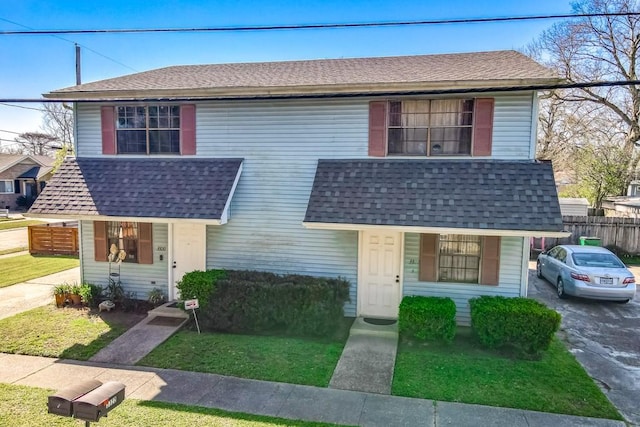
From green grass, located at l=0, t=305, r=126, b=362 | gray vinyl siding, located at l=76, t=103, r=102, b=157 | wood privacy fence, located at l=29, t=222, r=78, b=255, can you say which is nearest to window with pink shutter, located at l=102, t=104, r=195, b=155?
gray vinyl siding, located at l=76, t=103, r=102, b=157

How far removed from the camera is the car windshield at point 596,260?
11.2 metres

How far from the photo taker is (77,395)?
394 centimetres

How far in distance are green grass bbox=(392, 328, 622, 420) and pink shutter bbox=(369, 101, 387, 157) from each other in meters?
4.40

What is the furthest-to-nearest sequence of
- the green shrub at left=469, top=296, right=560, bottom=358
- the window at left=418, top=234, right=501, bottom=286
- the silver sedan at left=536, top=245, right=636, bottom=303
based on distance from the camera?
the silver sedan at left=536, top=245, right=636, bottom=303 < the window at left=418, top=234, right=501, bottom=286 < the green shrub at left=469, top=296, right=560, bottom=358

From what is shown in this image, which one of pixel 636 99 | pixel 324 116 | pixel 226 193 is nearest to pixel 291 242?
pixel 226 193

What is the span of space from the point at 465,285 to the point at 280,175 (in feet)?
16.7

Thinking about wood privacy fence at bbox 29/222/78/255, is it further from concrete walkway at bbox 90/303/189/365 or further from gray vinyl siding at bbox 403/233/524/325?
gray vinyl siding at bbox 403/233/524/325

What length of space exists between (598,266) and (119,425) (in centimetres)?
1203

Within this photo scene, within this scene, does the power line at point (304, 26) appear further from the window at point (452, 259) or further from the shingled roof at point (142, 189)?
the window at point (452, 259)

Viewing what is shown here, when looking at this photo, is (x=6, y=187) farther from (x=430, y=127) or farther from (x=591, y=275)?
(x=591, y=275)

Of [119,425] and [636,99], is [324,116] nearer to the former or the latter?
[119,425]

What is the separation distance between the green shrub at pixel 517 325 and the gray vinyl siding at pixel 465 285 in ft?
3.06

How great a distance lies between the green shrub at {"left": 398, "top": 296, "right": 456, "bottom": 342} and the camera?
7859 mm

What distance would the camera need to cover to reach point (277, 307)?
8.56 m
